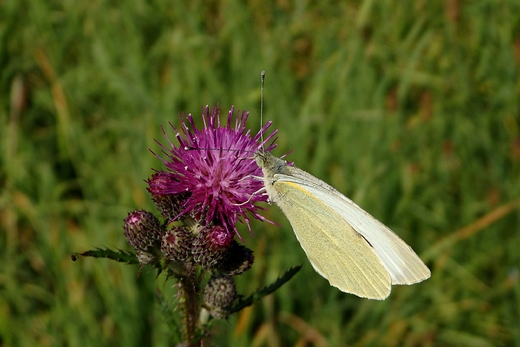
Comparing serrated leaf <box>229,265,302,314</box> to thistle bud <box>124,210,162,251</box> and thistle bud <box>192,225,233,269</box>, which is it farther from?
thistle bud <box>124,210,162,251</box>

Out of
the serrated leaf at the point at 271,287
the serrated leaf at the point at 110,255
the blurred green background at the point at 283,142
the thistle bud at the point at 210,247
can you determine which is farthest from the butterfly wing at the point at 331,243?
the blurred green background at the point at 283,142

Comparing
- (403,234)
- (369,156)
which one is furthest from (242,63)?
(403,234)

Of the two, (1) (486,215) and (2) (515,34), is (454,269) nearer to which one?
(1) (486,215)

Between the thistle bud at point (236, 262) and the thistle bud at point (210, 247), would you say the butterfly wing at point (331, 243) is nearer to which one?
the thistle bud at point (236, 262)

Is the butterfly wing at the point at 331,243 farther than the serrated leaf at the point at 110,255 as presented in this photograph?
Yes

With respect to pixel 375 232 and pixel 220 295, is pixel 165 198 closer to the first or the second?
pixel 220 295

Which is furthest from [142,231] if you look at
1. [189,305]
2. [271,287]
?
[271,287]
